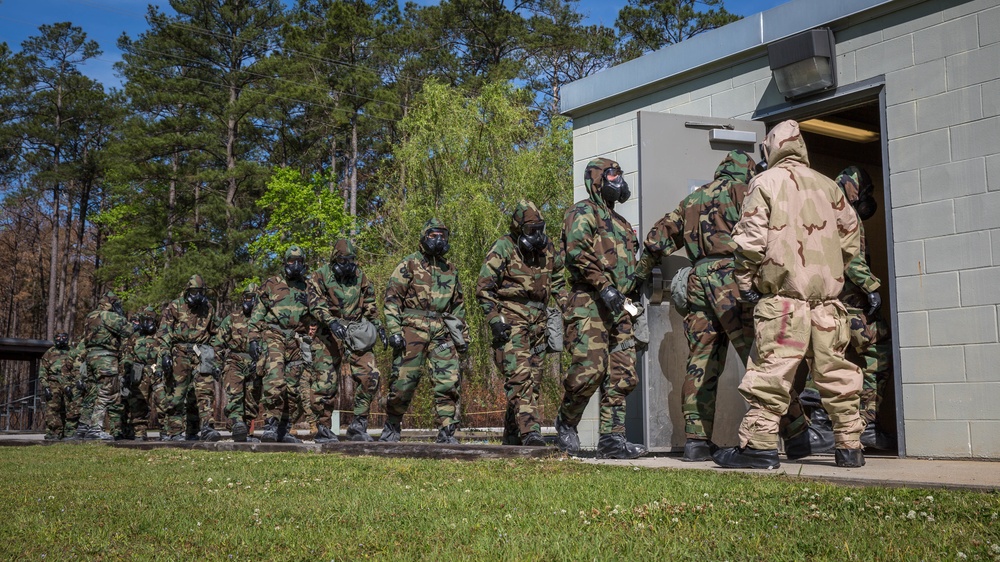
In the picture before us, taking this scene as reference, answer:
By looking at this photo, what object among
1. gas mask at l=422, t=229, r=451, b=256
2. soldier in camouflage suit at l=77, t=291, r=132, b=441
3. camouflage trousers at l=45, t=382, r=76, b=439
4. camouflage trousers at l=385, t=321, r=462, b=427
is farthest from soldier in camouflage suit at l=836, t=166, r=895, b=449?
camouflage trousers at l=45, t=382, r=76, b=439

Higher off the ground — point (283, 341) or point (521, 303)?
point (521, 303)

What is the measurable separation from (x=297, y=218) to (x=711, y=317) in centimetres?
3303

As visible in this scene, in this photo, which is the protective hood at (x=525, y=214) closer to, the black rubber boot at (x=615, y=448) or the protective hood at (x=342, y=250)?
the black rubber boot at (x=615, y=448)

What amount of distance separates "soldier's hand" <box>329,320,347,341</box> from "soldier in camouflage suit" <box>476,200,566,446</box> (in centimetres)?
299

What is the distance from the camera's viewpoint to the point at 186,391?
14.9 m

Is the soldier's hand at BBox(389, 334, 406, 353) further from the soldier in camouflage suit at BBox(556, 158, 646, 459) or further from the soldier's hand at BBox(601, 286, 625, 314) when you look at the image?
the soldier's hand at BBox(601, 286, 625, 314)

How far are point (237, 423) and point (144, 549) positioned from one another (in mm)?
9691

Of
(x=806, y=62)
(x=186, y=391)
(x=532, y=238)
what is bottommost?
(x=186, y=391)

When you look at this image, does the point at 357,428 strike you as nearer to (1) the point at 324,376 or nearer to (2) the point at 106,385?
(1) the point at 324,376

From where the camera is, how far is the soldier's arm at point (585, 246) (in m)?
8.38

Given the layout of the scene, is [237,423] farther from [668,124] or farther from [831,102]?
[831,102]

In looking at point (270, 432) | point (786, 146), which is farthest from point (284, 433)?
point (786, 146)

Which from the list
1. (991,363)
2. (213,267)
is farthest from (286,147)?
(991,363)

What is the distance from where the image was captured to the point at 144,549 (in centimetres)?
440
